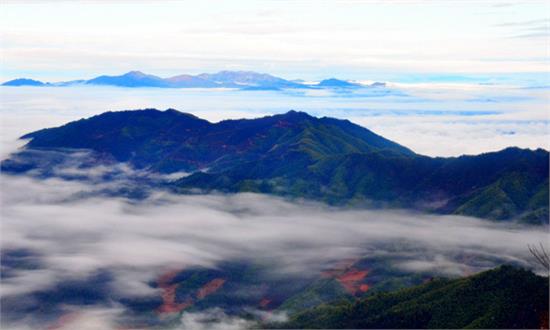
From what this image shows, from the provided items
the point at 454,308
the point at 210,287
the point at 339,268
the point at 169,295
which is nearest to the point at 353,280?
the point at 339,268

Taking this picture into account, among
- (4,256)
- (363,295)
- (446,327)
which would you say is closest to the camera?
(446,327)

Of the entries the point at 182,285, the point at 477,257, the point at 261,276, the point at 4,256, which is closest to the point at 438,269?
the point at 477,257

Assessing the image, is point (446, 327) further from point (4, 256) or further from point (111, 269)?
point (4, 256)

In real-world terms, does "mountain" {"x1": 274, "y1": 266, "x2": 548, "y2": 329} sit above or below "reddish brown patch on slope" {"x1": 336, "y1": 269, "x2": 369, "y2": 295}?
above

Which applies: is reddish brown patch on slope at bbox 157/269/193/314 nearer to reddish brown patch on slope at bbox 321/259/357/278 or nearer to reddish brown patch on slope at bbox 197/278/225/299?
reddish brown patch on slope at bbox 197/278/225/299

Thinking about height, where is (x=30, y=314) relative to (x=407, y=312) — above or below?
below

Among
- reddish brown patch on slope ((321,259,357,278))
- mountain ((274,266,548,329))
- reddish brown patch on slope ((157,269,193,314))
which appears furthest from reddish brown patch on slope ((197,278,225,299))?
mountain ((274,266,548,329))
